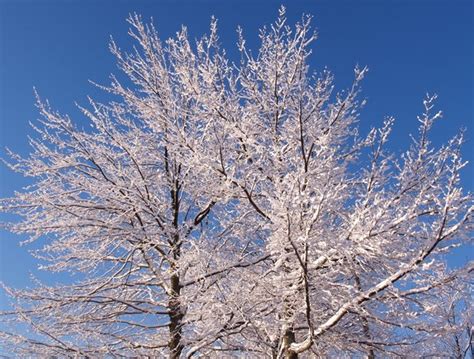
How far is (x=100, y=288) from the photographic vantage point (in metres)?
6.23

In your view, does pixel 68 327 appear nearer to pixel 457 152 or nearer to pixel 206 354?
pixel 206 354

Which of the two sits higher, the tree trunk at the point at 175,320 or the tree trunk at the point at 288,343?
the tree trunk at the point at 175,320

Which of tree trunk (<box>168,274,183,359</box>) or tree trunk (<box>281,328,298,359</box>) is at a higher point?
tree trunk (<box>168,274,183,359</box>)

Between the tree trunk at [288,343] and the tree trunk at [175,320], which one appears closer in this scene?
the tree trunk at [288,343]

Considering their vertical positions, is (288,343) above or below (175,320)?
below

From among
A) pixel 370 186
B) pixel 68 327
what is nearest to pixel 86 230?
pixel 68 327

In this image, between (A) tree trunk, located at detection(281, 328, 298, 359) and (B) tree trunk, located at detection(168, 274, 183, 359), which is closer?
(A) tree trunk, located at detection(281, 328, 298, 359)

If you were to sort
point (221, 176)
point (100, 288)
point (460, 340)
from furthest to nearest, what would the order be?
point (460, 340)
point (100, 288)
point (221, 176)

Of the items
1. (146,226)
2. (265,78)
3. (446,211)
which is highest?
(265,78)

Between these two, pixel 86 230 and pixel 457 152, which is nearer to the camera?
pixel 457 152

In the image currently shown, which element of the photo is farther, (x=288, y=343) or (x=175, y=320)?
(x=175, y=320)

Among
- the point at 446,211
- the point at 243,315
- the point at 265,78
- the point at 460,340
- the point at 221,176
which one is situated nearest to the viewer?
the point at 446,211

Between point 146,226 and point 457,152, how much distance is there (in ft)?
12.5

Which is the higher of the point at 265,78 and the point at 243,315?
the point at 265,78
